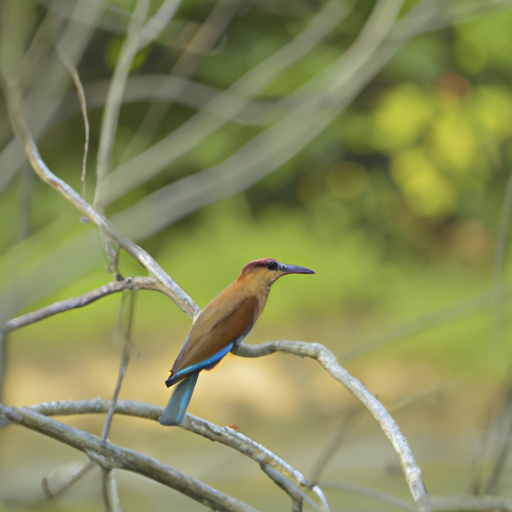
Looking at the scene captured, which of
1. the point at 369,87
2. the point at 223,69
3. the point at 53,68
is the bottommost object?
the point at 53,68

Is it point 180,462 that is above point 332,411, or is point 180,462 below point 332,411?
below

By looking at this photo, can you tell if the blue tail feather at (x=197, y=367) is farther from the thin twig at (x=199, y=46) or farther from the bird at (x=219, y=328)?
the thin twig at (x=199, y=46)

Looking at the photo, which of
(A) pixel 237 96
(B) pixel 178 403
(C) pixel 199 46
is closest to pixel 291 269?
(B) pixel 178 403

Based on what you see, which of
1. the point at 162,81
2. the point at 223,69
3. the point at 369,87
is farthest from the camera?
the point at 369,87

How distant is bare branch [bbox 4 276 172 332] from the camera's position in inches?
17.7

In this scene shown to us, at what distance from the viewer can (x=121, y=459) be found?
0.43m

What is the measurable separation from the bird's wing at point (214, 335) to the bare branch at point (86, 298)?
6 cm

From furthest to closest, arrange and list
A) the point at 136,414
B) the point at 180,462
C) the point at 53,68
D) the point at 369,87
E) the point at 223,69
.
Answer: the point at 369,87, the point at 223,69, the point at 180,462, the point at 53,68, the point at 136,414

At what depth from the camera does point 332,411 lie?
2.14m

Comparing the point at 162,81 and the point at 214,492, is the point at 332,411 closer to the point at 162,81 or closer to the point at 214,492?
the point at 162,81

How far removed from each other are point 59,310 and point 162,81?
1154 millimetres

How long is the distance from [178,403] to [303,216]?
1820 millimetres

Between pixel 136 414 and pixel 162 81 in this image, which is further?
pixel 162 81

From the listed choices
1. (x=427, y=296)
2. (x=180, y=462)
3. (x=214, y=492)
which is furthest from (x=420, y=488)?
(x=427, y=296)
